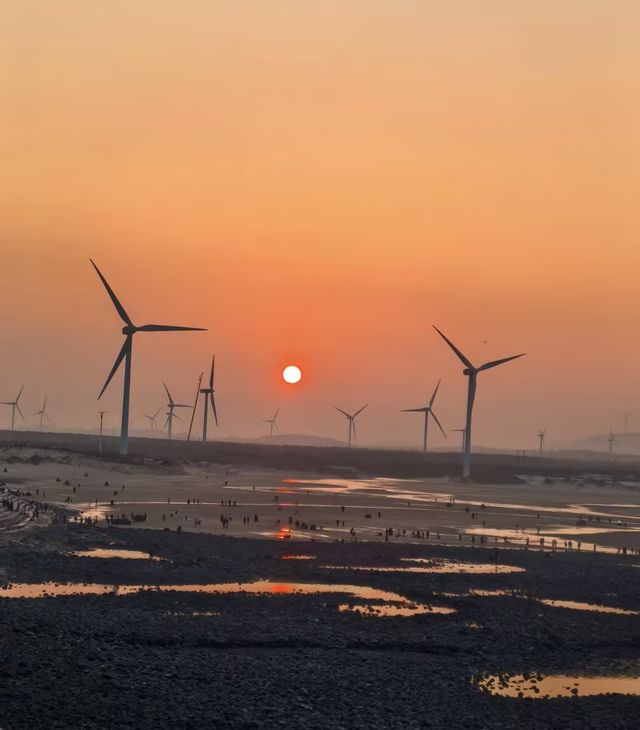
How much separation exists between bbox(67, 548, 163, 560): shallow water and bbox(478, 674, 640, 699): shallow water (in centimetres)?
2221

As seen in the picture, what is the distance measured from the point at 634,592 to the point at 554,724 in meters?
20.6

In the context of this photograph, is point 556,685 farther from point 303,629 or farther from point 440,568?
point 440,568

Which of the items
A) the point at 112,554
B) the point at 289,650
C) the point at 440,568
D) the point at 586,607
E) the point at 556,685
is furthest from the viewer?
the point at 440,568

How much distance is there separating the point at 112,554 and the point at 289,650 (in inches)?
759

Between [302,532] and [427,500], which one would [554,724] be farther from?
[427,500]

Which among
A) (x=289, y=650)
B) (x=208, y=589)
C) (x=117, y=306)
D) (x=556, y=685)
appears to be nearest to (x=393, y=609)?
(x=208, y=589)

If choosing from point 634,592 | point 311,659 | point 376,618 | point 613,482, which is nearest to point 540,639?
point 376,618

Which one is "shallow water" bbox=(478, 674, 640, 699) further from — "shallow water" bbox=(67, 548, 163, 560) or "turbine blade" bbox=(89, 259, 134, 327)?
"turbine blade" bbox=(89, 259, 134, 327)

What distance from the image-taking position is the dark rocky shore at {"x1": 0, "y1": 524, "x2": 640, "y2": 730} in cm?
2150

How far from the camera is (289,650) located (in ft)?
90.5

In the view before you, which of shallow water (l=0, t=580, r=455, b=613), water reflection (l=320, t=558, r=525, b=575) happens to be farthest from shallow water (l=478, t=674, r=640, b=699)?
water reflection (l=320, t=558, r=525, b=575)

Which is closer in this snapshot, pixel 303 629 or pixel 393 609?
pixel 303 629

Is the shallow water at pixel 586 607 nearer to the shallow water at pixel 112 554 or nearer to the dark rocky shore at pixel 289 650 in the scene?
the dark rocky shore at pixel 289 650

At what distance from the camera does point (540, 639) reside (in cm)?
3047
